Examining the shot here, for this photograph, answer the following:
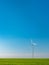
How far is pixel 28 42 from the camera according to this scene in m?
2.23

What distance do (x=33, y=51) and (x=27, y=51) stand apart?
10 cm

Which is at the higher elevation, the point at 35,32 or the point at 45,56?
the point at 35,32

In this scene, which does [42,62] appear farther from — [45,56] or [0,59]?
[0,59]

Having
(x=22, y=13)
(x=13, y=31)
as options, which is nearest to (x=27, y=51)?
(x=13, y=31)

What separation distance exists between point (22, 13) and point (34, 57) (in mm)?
782

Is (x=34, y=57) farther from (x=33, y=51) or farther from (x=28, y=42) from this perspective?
(x=28, y=42)

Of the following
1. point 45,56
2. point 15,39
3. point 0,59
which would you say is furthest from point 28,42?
point 0,59

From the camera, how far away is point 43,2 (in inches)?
89.9

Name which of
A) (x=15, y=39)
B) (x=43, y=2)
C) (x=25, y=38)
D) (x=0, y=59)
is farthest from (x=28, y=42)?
(x=43, y=2)

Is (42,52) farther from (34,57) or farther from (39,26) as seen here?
(39,26)

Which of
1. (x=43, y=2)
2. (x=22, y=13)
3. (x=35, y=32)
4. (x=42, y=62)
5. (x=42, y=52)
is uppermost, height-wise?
(x=43, y=2)

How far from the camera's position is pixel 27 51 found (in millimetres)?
2229

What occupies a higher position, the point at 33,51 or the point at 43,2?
the point at 43,2

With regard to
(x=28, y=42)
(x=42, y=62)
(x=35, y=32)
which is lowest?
(x=42, y=62)
